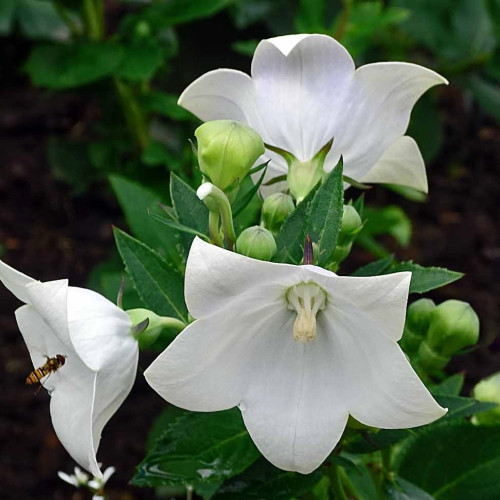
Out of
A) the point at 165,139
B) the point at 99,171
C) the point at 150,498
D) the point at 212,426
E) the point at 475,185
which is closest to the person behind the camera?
the point at 212,426

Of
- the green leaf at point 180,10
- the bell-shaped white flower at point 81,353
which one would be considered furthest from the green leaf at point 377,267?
the green leaf at point 180,10

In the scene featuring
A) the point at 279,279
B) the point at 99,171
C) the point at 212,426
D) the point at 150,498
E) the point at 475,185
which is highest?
the point at 279,279

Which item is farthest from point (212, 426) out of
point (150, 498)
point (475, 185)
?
point (475, 185)

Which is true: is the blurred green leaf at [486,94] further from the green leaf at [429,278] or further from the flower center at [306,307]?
the flower center at [306,307]

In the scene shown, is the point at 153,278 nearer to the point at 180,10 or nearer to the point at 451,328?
the point at 451,328

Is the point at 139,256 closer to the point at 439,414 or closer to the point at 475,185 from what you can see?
the point at 439,414

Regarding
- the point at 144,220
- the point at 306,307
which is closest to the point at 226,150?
the point at 306,307

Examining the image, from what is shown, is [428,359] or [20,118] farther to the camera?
[20,118]
